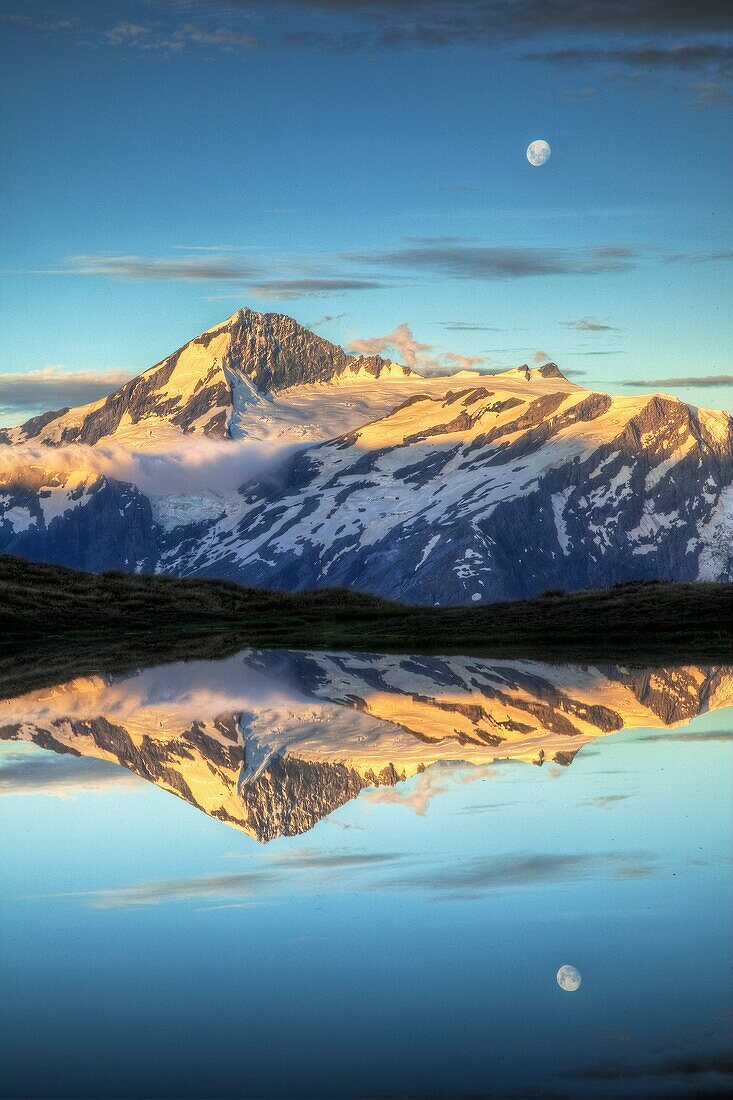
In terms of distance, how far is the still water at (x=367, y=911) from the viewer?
10430mm

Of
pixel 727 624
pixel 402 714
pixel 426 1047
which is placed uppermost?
pixel 727 624

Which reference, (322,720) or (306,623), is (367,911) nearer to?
(322,720)

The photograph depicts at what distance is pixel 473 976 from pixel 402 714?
1881 cm

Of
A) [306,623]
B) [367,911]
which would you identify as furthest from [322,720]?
[306,623]

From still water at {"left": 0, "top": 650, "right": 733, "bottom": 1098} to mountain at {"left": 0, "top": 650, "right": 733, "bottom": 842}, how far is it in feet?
0.44

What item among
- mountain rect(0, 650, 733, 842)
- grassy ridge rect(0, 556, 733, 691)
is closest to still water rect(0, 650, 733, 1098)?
mountain rect(0, 650, 733, 842)

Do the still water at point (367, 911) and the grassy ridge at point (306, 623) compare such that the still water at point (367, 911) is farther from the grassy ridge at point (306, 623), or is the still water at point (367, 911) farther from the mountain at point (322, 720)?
the grassy ridge at point (306, 623)

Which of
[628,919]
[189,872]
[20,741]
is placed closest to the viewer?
[628,919]

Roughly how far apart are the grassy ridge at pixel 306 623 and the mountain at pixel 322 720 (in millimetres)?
4506

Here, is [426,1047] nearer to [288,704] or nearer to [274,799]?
[274,799]

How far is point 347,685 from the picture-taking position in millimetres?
38344

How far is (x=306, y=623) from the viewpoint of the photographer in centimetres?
6303

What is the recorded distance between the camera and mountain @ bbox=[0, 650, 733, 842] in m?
21.6

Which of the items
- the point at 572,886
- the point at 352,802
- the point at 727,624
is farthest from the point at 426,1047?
the point at 727,624
